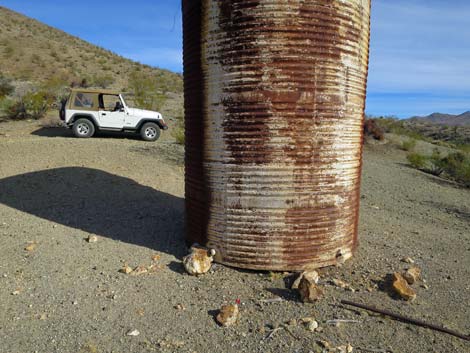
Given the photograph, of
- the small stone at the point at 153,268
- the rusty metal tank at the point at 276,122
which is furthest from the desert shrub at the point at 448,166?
the small stone at the point at 153,268

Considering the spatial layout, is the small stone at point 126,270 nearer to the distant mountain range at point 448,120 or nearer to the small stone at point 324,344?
the small stone at point 324,344

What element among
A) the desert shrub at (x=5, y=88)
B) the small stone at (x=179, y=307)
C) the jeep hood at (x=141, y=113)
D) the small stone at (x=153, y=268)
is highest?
the desert shrub at (x=5, y=88)

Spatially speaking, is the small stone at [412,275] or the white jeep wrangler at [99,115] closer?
the small stone at [412,275]

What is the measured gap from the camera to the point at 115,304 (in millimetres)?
3664

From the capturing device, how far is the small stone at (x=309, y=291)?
367 cm

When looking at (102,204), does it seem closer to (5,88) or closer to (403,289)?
(403,289)

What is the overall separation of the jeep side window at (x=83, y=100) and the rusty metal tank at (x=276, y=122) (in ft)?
32.8

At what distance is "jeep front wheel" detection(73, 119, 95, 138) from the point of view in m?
13.0

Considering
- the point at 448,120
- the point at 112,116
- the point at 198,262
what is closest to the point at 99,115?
the point at 112,116

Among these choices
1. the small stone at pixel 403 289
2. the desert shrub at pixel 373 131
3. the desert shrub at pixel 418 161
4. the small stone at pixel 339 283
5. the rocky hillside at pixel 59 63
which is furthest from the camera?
Answer: the rocky hillside at pixel 59 63

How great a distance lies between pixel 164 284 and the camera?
13.3ft

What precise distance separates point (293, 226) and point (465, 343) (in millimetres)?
1831

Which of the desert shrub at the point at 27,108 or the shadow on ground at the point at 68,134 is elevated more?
the desert shrub at the point at 27,108

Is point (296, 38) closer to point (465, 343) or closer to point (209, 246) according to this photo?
point (209, 246)
